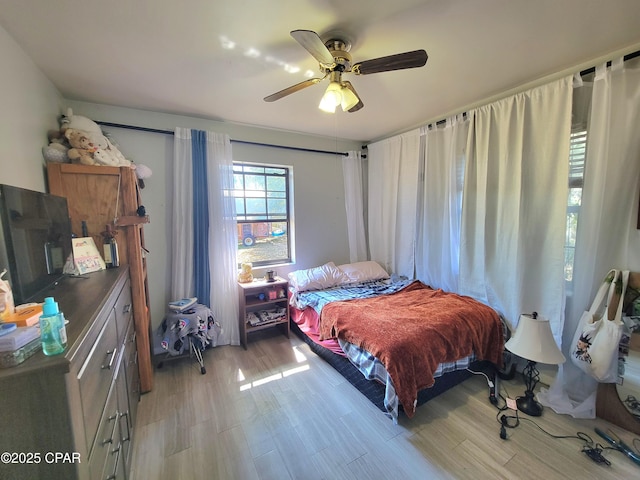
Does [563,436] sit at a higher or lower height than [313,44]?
lower

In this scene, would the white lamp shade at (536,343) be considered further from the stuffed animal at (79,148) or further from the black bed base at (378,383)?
the stuffed animal at (79,148)

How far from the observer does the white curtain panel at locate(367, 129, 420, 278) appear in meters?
3.28

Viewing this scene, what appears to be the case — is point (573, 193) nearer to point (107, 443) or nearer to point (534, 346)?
point (534, 346)

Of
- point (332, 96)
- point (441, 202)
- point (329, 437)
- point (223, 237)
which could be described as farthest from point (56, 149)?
point (441, 202)

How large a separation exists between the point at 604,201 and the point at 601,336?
0.93 metres

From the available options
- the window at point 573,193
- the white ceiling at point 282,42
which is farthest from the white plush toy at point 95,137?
the window at point 573,193

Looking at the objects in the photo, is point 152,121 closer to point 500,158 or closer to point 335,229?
point 335,229

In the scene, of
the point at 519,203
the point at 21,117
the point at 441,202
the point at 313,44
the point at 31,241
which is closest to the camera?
the point at 31,241

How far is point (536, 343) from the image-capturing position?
5.86 feet

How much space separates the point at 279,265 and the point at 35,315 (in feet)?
8.68

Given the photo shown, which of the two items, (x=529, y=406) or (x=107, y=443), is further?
(x=529, y=406)

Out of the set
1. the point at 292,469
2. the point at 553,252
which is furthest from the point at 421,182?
the point at 292,469

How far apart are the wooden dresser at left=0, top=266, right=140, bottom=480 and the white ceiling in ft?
4.83

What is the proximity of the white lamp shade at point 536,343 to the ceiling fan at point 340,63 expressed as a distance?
184 cm
